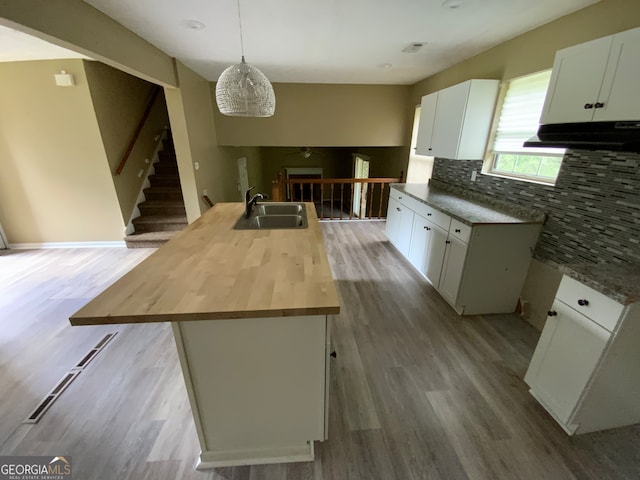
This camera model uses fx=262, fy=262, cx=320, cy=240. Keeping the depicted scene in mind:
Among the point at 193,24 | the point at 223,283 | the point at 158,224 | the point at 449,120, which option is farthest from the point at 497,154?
the point at 158,224

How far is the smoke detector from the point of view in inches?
106

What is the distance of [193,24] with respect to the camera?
7.52ft

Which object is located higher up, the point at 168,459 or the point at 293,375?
the point at 293,375

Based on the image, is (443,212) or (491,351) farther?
(443,212)

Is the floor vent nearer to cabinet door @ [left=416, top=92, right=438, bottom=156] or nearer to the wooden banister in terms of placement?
the wooden banister

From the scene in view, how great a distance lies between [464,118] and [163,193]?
4.54m

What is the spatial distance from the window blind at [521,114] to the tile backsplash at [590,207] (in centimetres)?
28

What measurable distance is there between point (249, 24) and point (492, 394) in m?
3.39

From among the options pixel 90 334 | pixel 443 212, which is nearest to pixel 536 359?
pixel 443 212

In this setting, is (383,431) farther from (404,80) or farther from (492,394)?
(404,80)

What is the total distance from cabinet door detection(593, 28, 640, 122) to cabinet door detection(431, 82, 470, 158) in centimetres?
131

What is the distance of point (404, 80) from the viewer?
4.31 metres

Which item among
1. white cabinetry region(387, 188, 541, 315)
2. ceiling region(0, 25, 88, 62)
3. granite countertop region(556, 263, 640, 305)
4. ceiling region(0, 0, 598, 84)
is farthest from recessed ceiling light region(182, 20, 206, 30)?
granite countertop region(556, 263, 640, 305)

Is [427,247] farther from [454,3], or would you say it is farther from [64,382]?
[64,382]
